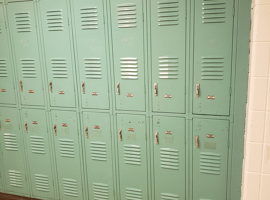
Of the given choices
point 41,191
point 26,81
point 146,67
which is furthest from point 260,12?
point 41,191

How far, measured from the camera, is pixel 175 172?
108 inches

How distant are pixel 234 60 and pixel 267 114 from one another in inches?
41.2

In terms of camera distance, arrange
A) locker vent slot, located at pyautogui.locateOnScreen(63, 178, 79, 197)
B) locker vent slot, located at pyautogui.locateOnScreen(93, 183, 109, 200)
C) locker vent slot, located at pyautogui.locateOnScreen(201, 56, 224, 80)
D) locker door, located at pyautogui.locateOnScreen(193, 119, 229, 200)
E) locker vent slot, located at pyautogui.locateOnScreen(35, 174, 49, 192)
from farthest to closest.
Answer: locker vent slot, located at pyautogui.locateOnScreen(35, 174, 49, 192) < locker vent slot, located at pyautogui.locateOnScreen(63, 178, 79, 197) < locker vent slot, located at pyautogui.locateOnScreen(93, 183, 109, 200) < locker door, located at pyautogui.locateOnScreen(193, 119, 229, 200) < locker vent slot, located at pyautogui.locateOnScreen(201, 56, 224, 80)

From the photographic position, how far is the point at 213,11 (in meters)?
2.30

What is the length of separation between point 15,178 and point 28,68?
5.31ft

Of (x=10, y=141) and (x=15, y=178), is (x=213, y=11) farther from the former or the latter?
(x=15, y=178)

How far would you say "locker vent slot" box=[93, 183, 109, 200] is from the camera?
307cm

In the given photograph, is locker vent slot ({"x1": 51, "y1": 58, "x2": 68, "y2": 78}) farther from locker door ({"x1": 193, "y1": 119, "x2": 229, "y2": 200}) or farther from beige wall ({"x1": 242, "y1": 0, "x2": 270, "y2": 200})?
beige wall ({"x1": 242, "y1": 0, "x2": 270, "y2": 200})

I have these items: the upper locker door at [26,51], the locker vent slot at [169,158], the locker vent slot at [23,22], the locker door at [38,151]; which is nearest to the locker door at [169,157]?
the locker vent slot at [169,158]

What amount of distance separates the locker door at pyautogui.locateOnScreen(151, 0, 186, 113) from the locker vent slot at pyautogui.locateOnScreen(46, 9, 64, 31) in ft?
3.62

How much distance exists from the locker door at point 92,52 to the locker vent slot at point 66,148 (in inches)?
21.6

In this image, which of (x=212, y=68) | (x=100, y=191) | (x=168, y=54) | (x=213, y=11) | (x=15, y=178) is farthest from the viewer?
(x=15, y=178)

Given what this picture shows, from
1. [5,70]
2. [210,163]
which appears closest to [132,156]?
[210,163]

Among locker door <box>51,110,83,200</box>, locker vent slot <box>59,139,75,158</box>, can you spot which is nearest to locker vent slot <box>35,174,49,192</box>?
locker door <box>51,110,83,200</box>
